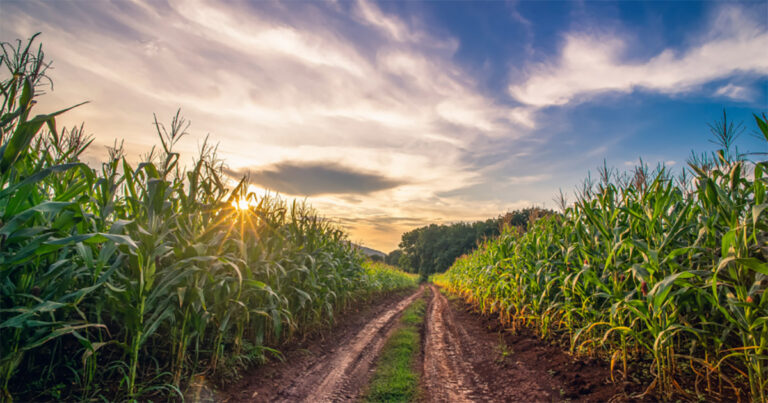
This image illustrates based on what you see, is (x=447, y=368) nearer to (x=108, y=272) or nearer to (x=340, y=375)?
(x=340, y=375)

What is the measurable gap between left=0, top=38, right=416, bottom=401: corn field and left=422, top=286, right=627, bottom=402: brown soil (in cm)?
245

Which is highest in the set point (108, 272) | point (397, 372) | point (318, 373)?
point (108, 272)

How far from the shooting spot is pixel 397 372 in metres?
4.50

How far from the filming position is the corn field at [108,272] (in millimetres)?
2061

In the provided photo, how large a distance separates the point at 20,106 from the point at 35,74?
298mm

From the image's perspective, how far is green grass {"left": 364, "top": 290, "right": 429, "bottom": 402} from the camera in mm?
3742

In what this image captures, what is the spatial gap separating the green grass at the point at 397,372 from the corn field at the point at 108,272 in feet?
5.05

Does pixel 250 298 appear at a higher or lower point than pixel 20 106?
lower

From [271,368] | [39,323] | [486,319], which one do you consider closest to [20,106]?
[39,323]

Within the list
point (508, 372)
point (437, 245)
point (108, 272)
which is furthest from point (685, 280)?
point (437, 245)

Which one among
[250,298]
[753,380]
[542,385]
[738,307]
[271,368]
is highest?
[738,307]

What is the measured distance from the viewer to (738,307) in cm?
252

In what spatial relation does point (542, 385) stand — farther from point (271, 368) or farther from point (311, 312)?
point (311, 312)

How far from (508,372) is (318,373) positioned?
8.58ft
